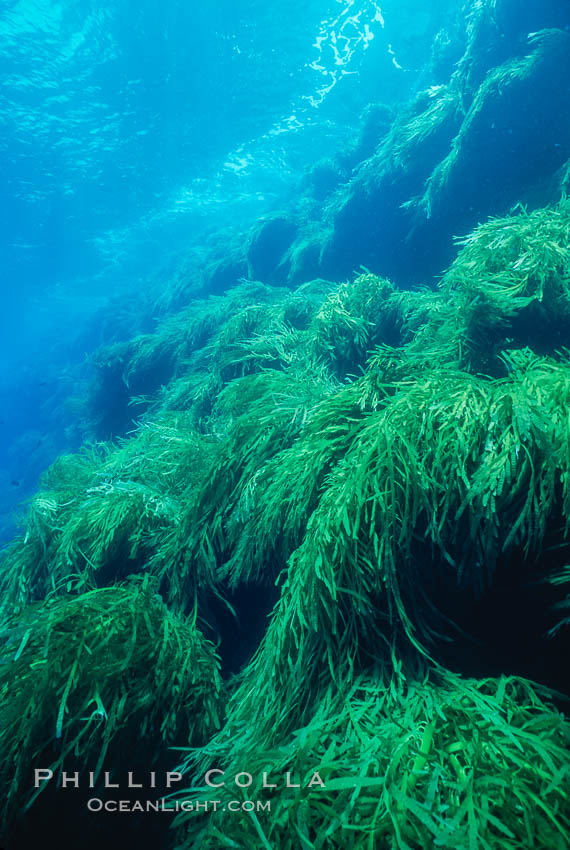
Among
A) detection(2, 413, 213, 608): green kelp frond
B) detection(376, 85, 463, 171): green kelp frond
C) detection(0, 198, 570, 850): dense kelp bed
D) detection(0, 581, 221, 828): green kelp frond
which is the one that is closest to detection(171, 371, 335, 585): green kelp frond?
detection(0, 198, 570, 850): dense kelp bed

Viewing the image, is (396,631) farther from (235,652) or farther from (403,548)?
(235,652)

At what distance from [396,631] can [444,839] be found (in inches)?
28.2

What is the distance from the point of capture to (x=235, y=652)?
271cm

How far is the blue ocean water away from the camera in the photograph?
1423 centimetres

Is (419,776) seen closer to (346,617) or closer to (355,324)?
(346,617)

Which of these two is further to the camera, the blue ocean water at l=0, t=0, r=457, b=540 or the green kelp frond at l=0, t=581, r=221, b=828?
the blue ocean water at l=0, t=0, r=457, b=540

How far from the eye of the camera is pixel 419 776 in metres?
1.24

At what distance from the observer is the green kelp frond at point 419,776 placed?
43.1 inches

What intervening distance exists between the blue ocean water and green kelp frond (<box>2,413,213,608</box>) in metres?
4.19

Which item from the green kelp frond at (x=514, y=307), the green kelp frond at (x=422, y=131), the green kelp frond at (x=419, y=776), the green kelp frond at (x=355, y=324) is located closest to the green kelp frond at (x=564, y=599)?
the green kelp frond at (x=419, y=776)

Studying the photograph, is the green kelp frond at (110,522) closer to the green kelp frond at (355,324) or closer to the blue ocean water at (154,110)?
the green kelp frond at (355,324)

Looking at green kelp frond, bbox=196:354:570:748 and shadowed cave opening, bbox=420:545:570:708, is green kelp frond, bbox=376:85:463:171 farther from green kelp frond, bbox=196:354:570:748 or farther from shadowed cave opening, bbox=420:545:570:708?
shadowed cave opening, bbox=420:545:570:708

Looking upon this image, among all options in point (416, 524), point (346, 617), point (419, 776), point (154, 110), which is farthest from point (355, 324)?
point (154, 110)

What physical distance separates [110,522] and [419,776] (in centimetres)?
257
